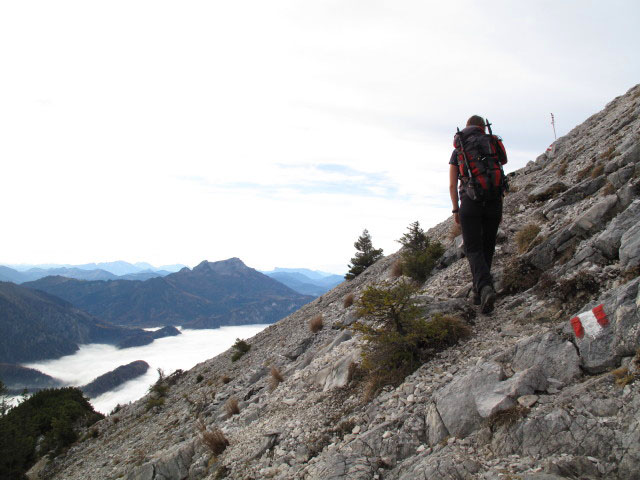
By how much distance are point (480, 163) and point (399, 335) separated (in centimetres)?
378

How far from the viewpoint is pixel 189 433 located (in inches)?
499

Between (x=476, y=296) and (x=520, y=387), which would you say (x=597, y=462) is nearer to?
(x=520, y=387)

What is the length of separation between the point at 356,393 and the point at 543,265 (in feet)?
17.3

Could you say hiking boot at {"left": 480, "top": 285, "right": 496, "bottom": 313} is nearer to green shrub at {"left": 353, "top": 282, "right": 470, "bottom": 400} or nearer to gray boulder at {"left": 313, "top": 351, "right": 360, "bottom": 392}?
green shrub at {"left": 353, "top": 282, "right": 470, "bottom": 400}

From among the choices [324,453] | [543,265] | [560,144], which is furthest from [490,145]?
[560,144]

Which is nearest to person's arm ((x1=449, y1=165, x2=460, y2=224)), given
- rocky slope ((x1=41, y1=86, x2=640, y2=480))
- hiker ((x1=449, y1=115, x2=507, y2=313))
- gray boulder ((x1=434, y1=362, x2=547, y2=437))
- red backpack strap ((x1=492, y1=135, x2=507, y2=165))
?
hiker ((x1=449, y1=115, x2=507, y2=313))

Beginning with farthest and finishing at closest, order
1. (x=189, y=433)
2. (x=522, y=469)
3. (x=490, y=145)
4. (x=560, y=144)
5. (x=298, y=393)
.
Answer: (x=560, y=144) < (x=189, y=433) < (x=298, y=393) < (x=490, y=145) < (x=522, y=469)

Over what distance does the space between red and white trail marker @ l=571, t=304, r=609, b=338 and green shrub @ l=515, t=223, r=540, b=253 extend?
506 centimetres

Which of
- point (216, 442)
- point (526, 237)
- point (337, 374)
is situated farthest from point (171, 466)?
point (526, 237)

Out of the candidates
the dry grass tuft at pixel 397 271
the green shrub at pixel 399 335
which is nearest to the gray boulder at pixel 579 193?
the dry grass tuft at pixel 397 271

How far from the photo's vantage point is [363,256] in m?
31.8

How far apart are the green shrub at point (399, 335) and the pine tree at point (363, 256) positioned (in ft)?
70.5

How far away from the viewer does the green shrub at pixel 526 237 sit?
10.2 meters

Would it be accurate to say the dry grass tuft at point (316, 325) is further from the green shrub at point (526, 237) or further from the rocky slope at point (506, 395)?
the green shrub at point (526, 237)
